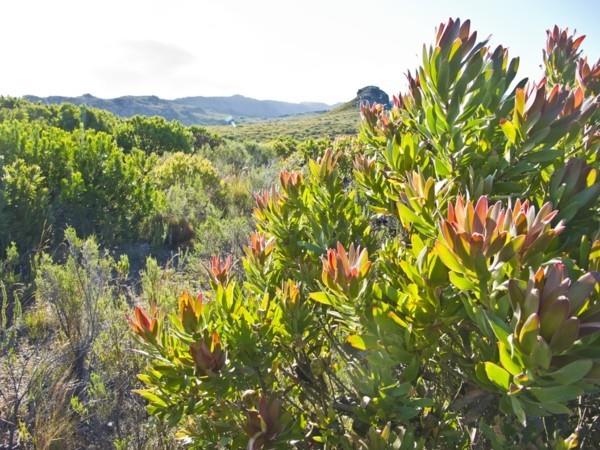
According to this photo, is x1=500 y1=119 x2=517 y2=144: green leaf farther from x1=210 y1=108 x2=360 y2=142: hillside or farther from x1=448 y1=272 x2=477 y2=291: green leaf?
x1=210 y1=108 x2=360 y2=142: hillside

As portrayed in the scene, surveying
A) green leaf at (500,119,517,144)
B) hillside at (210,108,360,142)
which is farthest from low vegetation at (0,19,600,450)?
hillside at (210,108,360,142)

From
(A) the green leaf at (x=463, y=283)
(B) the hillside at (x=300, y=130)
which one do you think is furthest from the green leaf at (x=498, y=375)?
(B) the hillside at (x=300, y=130)

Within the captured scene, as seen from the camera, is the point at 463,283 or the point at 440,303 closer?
the point at 463,283

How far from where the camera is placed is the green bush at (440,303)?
2.98 feet

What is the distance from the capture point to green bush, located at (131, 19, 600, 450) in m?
0.91

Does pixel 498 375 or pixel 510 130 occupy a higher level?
pixel 510 130

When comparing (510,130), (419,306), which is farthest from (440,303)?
(510,130)

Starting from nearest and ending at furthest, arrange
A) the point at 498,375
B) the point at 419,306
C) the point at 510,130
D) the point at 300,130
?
the point at 498,375, the point at 419,306, the point at 510,130, the point at 300,130

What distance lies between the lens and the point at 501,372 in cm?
92

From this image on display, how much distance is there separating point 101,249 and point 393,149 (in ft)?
14.3

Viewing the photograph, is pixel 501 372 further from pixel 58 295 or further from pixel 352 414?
pixel 58 295

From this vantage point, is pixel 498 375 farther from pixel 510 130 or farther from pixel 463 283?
pixel 510 130

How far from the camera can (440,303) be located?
1175 millimetres

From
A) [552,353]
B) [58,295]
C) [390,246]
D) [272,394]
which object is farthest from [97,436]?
[552,353]
